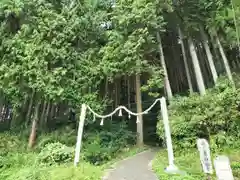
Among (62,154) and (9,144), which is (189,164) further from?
(9,144)

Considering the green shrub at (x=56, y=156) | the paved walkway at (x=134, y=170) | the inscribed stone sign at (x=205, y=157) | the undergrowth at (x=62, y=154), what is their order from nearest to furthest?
the inscribed stone sign at (x=205, y=157) → the paved walkway at (x=134, y=170) → the undergrowth at (x=62, y=154) → the green shrub at (x=56, y=156)

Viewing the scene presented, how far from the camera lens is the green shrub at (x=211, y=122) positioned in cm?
907

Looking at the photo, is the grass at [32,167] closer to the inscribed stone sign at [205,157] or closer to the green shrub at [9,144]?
the green shrub at [9,144]

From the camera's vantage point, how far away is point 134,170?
7809 mm

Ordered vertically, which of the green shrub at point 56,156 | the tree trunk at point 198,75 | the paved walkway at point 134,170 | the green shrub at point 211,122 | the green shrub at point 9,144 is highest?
the tree trunk at point 198,75

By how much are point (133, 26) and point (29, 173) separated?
23.6ft

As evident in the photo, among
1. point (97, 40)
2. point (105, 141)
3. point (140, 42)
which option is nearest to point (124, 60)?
point (140, 42)

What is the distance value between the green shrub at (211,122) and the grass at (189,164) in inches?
14.4

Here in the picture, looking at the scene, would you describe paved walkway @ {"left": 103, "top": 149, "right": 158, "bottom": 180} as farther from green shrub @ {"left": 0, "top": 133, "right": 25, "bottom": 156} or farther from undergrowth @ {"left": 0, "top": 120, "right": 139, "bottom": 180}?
green shrub @ {"left": 0, "top": 133, "right": 25, "bottom": 156}

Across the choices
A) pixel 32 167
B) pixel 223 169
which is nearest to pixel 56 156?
pixel 32 167

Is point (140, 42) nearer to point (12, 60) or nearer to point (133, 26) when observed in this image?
point (133, 26)

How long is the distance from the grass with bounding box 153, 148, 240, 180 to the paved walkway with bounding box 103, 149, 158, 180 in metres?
0.29

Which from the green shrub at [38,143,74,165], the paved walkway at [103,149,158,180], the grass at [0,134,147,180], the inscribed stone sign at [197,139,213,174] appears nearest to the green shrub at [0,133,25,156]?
the grass at [0,134,147,180]

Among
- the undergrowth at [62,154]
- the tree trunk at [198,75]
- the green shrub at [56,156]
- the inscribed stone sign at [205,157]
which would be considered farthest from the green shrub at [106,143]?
the inscribed stone sign at [205,157]
